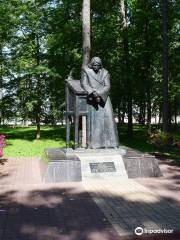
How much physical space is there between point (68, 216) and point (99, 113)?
5.28 metres

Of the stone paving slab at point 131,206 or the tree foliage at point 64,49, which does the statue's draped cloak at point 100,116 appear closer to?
the stone paving slab at point 131,206

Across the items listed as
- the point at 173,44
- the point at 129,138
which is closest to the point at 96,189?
the point at 129,138

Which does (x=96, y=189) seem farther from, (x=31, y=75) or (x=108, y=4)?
(x=108, y=4)

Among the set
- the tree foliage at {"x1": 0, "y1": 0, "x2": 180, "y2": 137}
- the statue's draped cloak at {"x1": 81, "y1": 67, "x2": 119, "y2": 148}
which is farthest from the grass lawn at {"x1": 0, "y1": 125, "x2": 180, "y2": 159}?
the statue's draped cloak at {"x1": 81, "y1": 67, "x2": 119, "y2": 148}

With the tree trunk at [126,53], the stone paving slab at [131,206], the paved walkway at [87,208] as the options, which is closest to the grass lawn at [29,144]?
the tree trunk at [126,53]

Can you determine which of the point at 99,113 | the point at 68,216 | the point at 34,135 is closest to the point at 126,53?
the point at 34,135

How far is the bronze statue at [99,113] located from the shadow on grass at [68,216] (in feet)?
10.1

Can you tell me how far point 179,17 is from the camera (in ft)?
83.2

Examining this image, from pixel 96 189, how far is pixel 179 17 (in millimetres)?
19148

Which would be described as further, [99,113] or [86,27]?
[86,27]

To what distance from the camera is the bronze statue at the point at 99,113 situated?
1171 cm

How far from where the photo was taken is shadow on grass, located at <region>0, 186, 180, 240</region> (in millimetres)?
5867

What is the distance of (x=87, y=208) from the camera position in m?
7.47

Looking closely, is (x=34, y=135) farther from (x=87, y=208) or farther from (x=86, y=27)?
(x=87, y=208)
